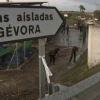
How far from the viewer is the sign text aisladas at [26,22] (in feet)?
5.88

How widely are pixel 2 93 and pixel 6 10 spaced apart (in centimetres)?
594

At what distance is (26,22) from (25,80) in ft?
22.4

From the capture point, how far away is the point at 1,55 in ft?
35.6

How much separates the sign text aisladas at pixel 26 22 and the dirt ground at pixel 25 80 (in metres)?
4.87

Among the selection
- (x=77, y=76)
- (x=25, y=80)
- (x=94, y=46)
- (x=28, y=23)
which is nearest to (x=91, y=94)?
(x=28, y=23)

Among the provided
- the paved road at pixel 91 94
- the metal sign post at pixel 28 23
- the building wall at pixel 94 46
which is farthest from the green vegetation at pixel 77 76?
the metal sign post at pixel 28 23

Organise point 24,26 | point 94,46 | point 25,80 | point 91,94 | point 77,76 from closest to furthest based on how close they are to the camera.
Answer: point 24,26 → point 91,94 → point 77,76 → point 25,80 → point 94,46

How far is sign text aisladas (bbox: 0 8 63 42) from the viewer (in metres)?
1.79

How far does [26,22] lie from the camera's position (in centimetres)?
199

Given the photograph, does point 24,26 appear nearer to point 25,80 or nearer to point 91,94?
point 91,94

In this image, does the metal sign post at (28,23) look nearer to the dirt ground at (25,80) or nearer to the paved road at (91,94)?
the paved road at (91,94)

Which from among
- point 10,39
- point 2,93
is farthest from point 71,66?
point 10,39

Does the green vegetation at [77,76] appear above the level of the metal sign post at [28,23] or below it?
below

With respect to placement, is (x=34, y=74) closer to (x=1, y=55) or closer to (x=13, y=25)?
(x=1, y=55)
